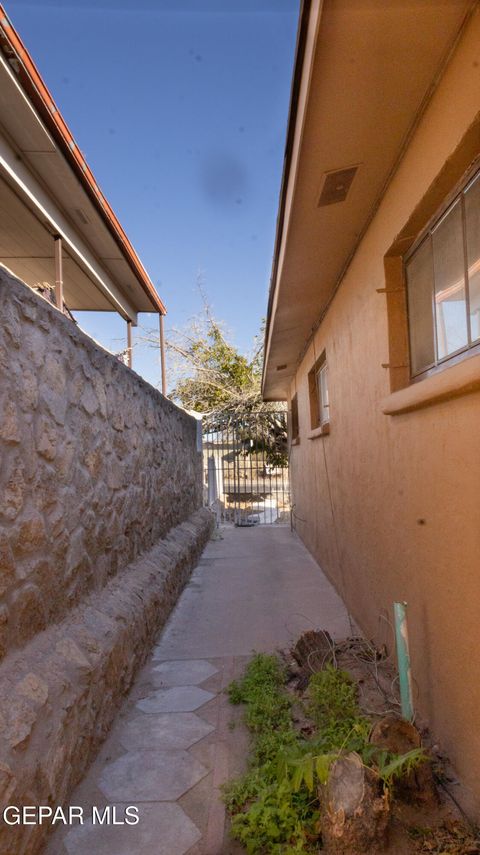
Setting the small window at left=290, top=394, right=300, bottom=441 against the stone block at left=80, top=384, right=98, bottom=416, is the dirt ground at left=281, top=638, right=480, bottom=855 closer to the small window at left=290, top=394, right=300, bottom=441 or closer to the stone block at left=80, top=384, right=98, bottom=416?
the stone block at left=80, top=384, right=98, bottom=416

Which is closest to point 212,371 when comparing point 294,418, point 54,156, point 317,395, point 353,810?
point 294,418

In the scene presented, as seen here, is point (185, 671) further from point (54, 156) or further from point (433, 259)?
point (54, 156)

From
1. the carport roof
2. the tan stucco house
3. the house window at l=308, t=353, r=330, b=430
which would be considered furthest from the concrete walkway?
the carport roof

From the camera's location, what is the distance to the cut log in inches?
127

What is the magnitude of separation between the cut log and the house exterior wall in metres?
0.36

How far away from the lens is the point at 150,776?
7.44 feet

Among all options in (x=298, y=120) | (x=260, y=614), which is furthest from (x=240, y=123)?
(x=260, y=614)

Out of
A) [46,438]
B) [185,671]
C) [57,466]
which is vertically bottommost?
[185,671]

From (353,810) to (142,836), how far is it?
789 mm

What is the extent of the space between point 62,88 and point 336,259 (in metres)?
2.66

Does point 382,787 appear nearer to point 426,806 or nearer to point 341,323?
point 426,806

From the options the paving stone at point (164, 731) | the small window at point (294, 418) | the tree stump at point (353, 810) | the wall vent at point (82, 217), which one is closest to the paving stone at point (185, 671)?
the paving stone at point (164, 731)

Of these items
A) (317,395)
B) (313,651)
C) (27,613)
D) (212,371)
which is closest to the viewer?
(27,613)

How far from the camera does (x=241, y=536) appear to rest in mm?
9727
